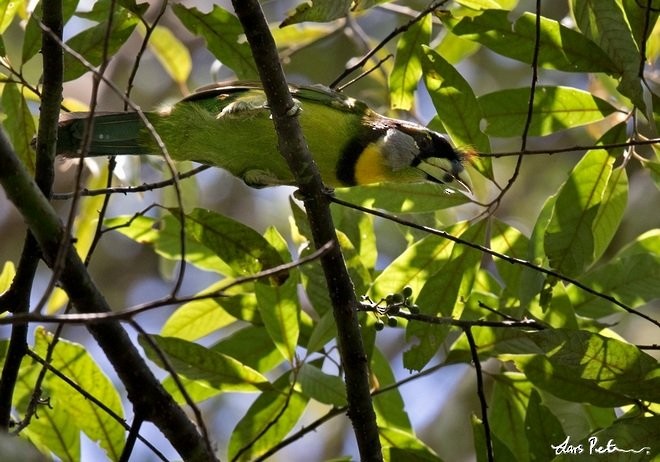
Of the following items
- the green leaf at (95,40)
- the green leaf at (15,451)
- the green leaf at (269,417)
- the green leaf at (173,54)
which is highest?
the green leaf at (173,54)

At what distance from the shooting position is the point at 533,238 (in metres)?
2.61

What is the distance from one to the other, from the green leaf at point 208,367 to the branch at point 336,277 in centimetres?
37

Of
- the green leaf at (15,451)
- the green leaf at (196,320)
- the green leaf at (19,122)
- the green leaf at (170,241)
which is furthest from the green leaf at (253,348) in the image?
the green leaf at (15,451)

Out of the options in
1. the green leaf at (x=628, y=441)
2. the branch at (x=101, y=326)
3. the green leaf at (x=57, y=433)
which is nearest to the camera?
the branch at (x=101, y=326)

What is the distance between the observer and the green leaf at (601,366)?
2270 millimetres

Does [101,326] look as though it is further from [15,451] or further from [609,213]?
[609,213]

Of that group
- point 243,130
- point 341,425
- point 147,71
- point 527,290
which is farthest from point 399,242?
point 527,290

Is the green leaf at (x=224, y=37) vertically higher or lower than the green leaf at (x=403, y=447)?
higher

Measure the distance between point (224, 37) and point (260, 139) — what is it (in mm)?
343

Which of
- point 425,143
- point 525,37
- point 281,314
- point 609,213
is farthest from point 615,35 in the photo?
point 281,314

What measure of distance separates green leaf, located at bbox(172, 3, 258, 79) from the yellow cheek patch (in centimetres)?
49

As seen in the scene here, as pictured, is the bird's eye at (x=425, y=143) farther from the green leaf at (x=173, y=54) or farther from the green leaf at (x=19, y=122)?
the green leaf at (x=19, y=122)

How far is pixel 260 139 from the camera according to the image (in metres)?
2.92

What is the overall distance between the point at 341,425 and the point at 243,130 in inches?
158
